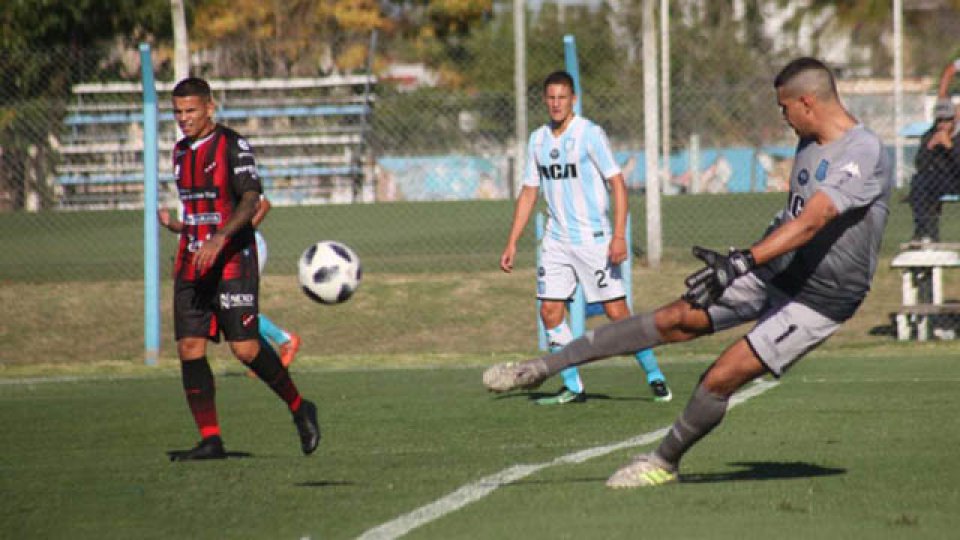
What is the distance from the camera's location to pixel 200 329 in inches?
335

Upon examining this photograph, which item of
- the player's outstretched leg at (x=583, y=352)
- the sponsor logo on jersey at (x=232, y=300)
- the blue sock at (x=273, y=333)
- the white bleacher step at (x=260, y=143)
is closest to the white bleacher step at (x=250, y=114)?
the white bleacher step at (x=260, y=143)

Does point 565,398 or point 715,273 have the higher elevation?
point 715,273

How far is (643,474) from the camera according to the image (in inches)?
269

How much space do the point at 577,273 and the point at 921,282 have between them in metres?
6.25

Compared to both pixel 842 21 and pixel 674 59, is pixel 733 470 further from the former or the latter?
pixel 674 59

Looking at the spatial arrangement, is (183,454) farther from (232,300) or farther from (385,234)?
(385,234)

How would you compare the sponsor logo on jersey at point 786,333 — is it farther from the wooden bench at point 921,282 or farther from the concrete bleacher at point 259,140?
the concrete bleacher at point 259,140

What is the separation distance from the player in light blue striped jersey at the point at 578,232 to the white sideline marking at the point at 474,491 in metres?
1.83

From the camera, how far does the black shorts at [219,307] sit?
27.7ft

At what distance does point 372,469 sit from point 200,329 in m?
1.43

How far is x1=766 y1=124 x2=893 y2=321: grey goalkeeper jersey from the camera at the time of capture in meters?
6.49

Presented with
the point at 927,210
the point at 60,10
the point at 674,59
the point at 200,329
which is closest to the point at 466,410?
the point at 200,329

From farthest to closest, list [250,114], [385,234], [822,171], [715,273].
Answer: [250,114]
[385,234]
[822,171]
[715,273]

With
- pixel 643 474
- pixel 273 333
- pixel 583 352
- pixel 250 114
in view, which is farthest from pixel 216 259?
pixel 250 114
